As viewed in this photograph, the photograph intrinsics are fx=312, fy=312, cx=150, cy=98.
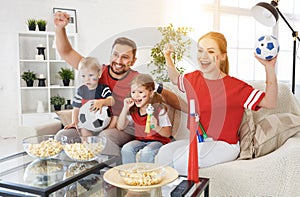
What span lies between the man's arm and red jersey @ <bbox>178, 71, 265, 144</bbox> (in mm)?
783

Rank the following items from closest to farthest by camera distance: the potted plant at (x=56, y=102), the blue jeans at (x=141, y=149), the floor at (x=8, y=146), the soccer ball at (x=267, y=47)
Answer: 1. the soccer ball at (x=267, y=47)
2. the blue jeans at (x=141, y=149)
3. the floor at (x=8, y=146)
4. the potted plant at (x=56, y=102)

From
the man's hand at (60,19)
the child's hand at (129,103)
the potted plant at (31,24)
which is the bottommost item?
the child's hand at (129,103)

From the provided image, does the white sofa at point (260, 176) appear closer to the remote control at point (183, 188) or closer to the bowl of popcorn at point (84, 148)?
the remote control at point (183, 188)

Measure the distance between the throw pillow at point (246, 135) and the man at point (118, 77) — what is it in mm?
324

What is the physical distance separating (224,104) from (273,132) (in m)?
0.28

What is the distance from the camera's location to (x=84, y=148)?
4.34ft

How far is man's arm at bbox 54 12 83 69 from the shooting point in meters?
1.78

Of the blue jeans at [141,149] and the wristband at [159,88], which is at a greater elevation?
the wristband at [159,88]

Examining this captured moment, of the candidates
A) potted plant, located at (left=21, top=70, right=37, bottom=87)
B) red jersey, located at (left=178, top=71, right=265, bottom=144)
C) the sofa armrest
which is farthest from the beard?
potted plant, located at (left=21, top=70, right=37, bottom=87)

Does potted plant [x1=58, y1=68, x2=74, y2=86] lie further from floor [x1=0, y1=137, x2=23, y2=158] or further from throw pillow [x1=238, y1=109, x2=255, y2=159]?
throw pillow [x1=238, y1=109, x2=255, y2=159]

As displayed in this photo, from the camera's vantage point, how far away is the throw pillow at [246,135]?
4.97ft

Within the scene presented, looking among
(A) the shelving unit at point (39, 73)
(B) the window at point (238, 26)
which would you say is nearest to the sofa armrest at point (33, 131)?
(A) the shelving unit at point (39, 73)

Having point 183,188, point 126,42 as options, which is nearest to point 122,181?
point 183,188

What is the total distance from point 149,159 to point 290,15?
3714mm
